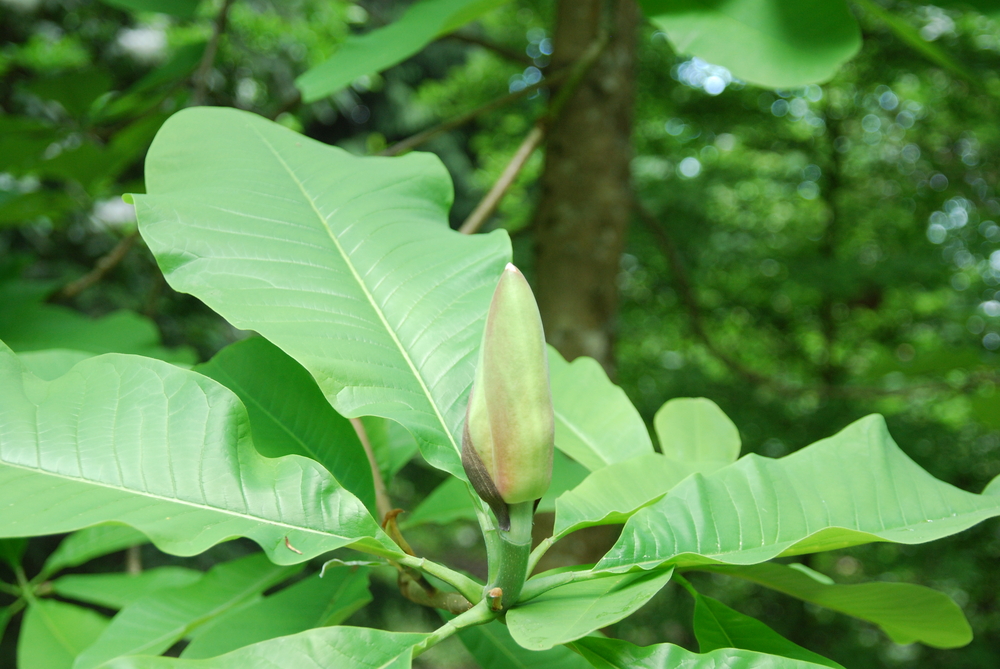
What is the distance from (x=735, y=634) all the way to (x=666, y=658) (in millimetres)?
92

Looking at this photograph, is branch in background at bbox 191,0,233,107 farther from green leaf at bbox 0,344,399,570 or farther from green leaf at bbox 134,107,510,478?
green leaf at bbox 0,344,399,570

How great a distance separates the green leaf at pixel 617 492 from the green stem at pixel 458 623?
0.06 metres

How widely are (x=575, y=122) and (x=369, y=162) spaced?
2.35ft

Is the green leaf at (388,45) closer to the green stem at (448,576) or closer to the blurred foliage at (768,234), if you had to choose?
the green stem at (448,576)

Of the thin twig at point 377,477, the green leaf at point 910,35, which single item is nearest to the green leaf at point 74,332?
the thin twig at point 377,477

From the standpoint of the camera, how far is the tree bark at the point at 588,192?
1.23 m

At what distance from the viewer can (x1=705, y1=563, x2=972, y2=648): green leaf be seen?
449mm

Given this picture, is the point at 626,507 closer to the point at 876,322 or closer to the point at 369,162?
the point at 369,162

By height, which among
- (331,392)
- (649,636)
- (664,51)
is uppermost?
(331,392)

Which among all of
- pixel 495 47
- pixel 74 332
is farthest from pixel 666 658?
pixel 495 47

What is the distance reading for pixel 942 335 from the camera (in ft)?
8.88


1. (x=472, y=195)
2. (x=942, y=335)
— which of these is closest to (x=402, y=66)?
(x=472, y=195)

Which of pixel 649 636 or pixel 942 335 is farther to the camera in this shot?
pixel 942 335

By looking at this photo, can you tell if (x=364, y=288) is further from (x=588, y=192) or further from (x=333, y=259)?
(x=588, y=192)
